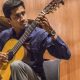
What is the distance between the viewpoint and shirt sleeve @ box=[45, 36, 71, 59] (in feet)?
7.58

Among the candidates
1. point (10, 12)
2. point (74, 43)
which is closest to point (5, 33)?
point (10, 12)

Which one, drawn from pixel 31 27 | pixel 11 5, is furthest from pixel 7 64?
pixel 11 5

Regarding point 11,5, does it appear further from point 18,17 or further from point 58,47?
point 58,47

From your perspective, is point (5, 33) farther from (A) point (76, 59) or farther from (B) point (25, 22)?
(A) point (76, 59)

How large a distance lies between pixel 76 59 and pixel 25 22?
996 millimetres

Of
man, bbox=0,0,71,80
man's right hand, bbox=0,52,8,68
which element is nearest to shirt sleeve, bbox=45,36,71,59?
man, bbox=0,0,71,80

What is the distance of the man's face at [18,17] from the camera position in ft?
8.00

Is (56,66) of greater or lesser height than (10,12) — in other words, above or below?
below

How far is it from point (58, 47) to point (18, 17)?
0.40 m

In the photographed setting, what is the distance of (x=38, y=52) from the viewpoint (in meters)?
2.40

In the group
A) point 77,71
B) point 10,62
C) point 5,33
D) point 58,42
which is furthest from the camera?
point 77,71

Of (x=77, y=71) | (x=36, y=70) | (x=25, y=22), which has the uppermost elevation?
(x=25, y=22)

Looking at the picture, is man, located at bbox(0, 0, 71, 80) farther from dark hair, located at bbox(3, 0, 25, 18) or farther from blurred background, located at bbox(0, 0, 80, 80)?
blurred background, located at bbox(0, 0, 80, 80)

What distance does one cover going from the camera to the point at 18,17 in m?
2.48
